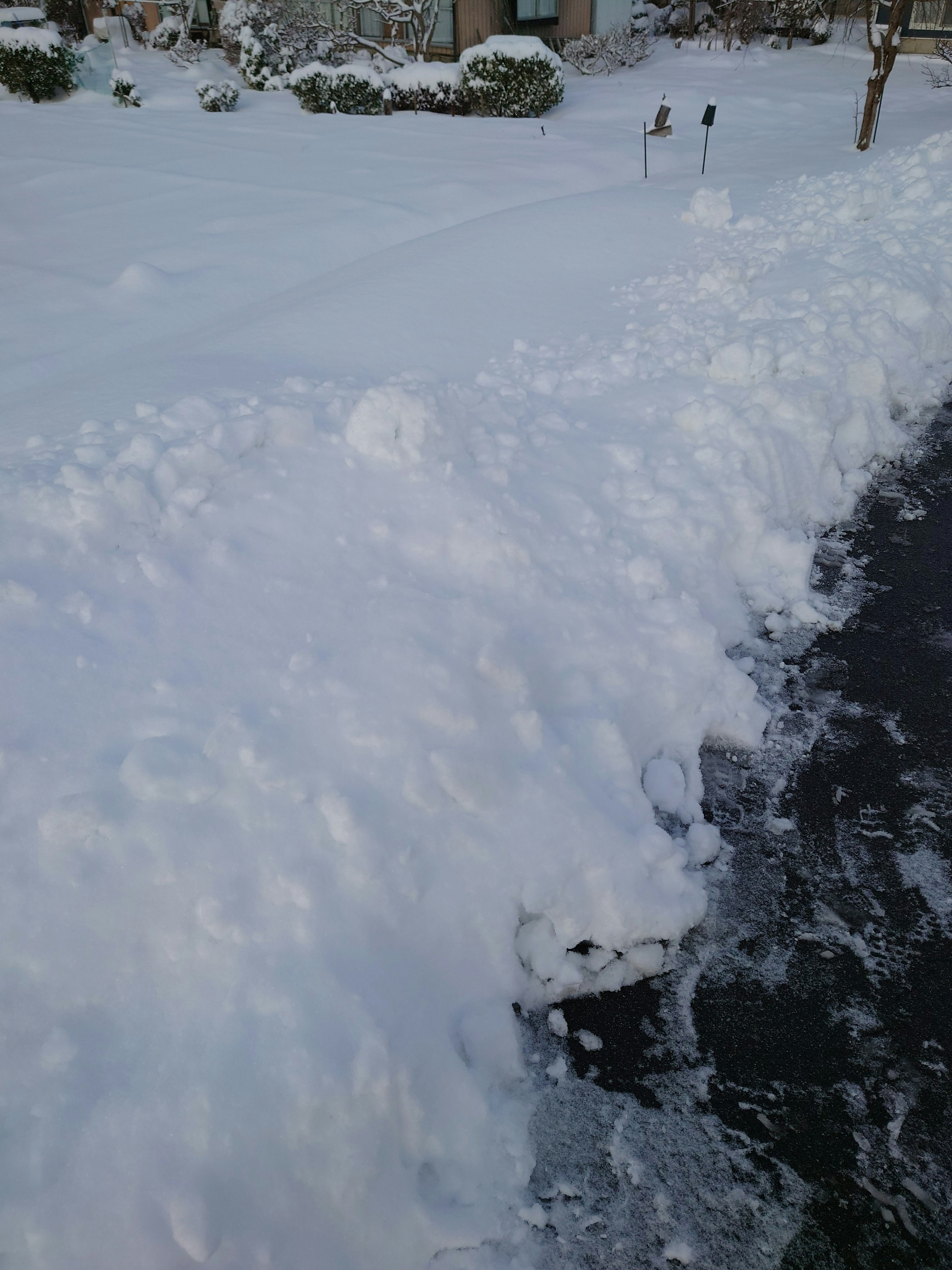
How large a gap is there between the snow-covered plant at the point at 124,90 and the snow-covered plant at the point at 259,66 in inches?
100

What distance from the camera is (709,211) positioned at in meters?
7.27

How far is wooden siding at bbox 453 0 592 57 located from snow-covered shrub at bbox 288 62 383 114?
6.14m

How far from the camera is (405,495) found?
3398mm

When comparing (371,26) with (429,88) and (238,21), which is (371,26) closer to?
(238,21)

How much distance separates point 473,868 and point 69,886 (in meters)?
1.10

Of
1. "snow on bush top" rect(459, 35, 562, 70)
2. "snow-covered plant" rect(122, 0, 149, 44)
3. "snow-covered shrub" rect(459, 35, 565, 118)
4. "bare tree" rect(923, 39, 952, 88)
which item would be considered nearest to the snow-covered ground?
"snow-covered shrub" rect(459, 35, 565, 118)

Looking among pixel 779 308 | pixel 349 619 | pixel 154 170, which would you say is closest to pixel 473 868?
pixel 349 619

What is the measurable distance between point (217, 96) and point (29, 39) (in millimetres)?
3231

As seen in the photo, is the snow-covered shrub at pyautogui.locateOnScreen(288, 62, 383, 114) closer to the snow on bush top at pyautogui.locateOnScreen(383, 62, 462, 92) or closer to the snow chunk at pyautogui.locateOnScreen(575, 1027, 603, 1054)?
the snow on bush top at pyautogui.locateOnScreen(383, 62, 462, 92)

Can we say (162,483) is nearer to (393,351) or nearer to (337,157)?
(393,351)

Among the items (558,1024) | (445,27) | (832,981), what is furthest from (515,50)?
(558,1024)

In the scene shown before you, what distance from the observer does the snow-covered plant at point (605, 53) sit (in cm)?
1675

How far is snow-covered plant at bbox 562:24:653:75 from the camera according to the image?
16.8 meters

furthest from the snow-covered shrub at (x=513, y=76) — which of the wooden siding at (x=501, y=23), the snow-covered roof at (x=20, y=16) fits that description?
the snow-covered roof at (x=20, y=16)
